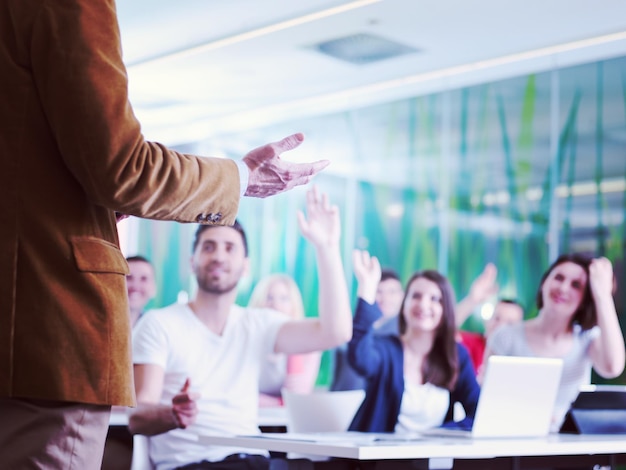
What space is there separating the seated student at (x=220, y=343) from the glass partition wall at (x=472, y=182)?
4.08 metres

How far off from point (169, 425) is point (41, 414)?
72.2 inches

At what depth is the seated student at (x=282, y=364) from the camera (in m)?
4.96

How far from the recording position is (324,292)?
3.35m

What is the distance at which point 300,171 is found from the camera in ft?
5.29

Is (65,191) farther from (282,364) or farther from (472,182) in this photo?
(472,182)

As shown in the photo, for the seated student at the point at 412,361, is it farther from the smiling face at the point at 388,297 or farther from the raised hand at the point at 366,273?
the smiling face at the point at 388,297

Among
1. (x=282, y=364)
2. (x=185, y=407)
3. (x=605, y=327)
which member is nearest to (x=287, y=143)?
(x=185, y=407)

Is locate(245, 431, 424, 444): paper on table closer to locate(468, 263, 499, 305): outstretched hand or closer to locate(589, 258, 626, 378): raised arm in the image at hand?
locate(589, 258, 626, 378): raised arm

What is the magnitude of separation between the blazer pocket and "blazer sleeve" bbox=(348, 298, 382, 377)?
2.46 meters

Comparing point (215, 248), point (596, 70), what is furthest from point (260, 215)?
point (215, 248)

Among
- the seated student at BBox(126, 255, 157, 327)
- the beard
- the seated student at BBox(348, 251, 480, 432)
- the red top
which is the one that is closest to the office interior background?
the red top

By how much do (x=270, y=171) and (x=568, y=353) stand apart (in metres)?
3.22

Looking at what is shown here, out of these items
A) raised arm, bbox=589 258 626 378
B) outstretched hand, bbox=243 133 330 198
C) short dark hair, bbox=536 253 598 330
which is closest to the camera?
outstretched hand, bbox=243 133 330 198

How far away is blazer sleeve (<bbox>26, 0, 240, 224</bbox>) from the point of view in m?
1.36
